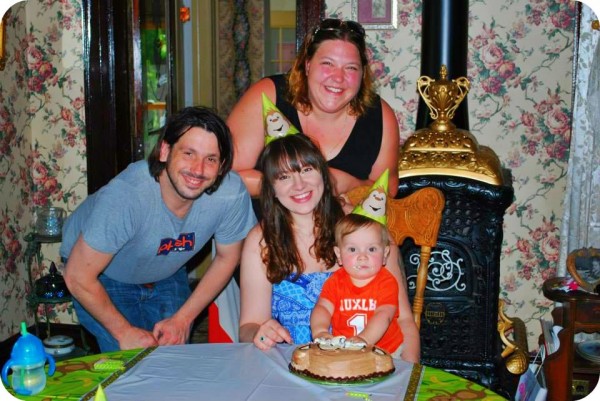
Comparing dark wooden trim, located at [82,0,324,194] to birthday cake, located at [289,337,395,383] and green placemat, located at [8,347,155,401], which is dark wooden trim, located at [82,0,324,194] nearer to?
green placemat, located at [8,347,155,401]

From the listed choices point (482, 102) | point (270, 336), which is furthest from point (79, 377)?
point (482, 102)

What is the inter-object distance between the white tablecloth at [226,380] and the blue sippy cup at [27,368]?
129mm

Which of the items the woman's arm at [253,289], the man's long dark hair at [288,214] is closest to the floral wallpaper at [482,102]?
the man's long dark hair at [288,214]

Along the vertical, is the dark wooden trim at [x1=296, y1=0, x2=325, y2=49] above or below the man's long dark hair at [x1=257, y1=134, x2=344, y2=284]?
above

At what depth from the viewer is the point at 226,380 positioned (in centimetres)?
138

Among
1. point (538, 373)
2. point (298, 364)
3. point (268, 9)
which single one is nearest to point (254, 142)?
point (298, 364)

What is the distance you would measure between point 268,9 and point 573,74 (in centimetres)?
345

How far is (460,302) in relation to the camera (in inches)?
109

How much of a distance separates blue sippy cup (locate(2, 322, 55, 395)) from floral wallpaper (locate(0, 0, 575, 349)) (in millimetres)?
2247

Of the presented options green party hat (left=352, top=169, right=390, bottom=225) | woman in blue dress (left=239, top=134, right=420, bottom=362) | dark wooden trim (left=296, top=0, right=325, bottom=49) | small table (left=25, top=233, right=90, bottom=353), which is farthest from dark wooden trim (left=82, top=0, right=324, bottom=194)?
green party hat (left=352, top=169, right=390, bottom=225)

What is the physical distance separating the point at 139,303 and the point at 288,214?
0.61m

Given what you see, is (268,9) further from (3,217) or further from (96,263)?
(96,263)

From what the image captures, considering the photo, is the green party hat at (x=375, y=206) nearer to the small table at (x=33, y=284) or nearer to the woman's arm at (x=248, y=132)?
the woman's arm at (x=248, y=132)

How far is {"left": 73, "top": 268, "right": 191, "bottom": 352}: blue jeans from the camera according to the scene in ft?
7.08
